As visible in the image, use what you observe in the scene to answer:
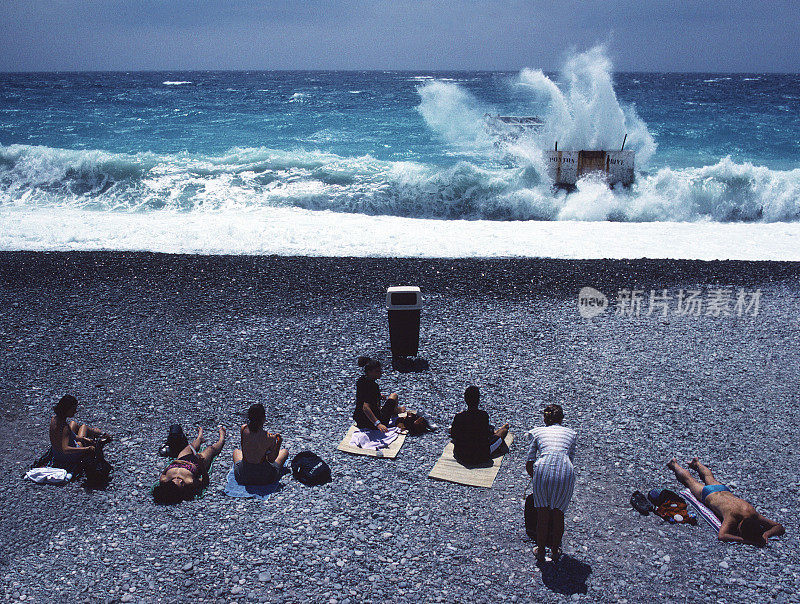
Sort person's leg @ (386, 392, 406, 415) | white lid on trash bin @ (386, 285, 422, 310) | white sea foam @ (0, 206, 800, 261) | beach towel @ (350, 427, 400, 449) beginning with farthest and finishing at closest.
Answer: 1. white sea foam @ (0, 206, 800, 261)
2. white lid on trash bin @ (386, 285, 422, 310)
3. person's leg @ (386, 392, 406, 415)
4. beach towel @ (350, 427, 400, 449)

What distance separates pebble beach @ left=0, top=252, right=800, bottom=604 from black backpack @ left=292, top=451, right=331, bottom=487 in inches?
8.5

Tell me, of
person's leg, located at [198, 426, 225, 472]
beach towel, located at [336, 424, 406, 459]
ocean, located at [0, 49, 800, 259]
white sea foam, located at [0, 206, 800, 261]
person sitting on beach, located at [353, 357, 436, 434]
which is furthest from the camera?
ocean, located at [0, 49, 800, 259]

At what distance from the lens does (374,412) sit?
6.41 m

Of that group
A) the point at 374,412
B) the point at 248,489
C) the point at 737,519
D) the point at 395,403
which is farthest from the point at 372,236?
the point at 737,519

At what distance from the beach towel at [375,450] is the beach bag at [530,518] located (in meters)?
1.61

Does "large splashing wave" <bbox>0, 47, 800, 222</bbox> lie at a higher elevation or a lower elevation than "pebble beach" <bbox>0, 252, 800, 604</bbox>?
higher

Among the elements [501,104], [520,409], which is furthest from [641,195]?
[501,104]

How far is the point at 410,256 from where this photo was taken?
1317cm

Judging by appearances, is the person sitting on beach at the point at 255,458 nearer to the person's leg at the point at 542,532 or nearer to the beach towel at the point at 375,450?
the beach towel at the point at 375,450

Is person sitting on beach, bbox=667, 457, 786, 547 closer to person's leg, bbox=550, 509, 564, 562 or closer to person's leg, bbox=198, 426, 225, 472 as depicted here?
person's leg, bbox=550, 509, 564, 562

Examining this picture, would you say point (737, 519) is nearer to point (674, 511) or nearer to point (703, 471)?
point (674, 511)

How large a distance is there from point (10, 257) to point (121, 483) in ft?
31.0

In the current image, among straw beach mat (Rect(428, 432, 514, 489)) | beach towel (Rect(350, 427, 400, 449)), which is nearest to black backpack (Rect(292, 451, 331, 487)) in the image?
beach towel (Rect(350, 427, 400, 449))

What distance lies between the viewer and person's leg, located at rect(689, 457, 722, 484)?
552 centimetres
